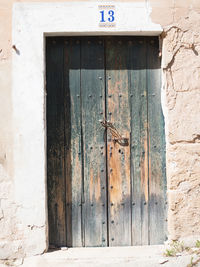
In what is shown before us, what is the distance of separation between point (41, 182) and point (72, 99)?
Answer: 83 centimetres

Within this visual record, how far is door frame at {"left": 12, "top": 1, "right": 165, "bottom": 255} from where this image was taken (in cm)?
329

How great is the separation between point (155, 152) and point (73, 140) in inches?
30.9

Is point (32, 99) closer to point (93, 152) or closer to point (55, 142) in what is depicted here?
point (55, 142)

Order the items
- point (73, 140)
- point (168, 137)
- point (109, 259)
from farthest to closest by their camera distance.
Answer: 1. point (73, 140)
2. point (168, 137)
3. point (109, 259)

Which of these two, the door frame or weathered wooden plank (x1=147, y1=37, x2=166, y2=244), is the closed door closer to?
weathered wooden plank (x1=147, y1=37, x2=166, y2=244)

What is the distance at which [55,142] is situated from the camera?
11.5ft

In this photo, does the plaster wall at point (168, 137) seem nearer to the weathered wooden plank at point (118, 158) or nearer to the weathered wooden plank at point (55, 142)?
the weathered wooden plank at point (55, 142)

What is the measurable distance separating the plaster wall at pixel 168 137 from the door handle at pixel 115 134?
1.36 feet

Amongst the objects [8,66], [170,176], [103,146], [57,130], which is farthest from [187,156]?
[8,66]

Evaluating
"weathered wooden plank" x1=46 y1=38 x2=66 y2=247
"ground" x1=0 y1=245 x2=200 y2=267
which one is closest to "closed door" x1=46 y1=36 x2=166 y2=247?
"weathered wooden plank" x1=46 y1=38 x2=66 y2=247

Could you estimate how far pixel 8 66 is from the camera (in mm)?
3305

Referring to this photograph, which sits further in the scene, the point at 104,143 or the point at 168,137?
the point at 104,143

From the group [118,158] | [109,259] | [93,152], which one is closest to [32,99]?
[93,152]

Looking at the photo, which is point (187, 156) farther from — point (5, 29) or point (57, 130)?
point (5, 29)
